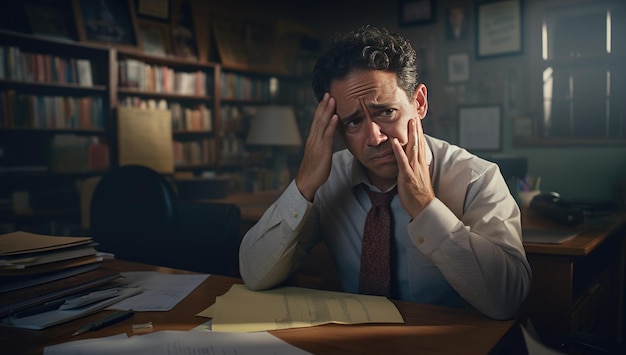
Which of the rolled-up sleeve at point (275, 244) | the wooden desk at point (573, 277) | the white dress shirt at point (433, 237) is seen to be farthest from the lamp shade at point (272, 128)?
the rolled-up sleeve at point (275, 244)

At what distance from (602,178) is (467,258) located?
134 inches

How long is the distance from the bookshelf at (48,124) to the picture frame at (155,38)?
485 millimetres

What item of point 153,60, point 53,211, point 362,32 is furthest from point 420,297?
point 153,60

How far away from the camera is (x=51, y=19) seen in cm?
341

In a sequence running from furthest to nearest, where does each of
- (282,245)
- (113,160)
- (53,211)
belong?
(113,160) → (53,211) → (282,245)

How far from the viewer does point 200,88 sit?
14.5 feet

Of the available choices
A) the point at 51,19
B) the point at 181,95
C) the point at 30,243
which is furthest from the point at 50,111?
the point at 30,243

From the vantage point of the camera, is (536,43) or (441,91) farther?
(441,91)

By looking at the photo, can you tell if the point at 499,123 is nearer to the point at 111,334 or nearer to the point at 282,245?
the point at 282,245

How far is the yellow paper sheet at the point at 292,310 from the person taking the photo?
84cm

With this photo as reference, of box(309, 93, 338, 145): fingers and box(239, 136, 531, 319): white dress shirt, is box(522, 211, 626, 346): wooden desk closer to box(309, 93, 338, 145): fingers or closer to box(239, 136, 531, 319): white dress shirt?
box(239, 136, 531, 319): white dress shirt

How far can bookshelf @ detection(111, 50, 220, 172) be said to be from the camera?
3852 mm

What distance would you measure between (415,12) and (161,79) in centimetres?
242

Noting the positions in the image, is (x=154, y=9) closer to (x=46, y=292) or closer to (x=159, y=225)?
(x=159, y=225)
